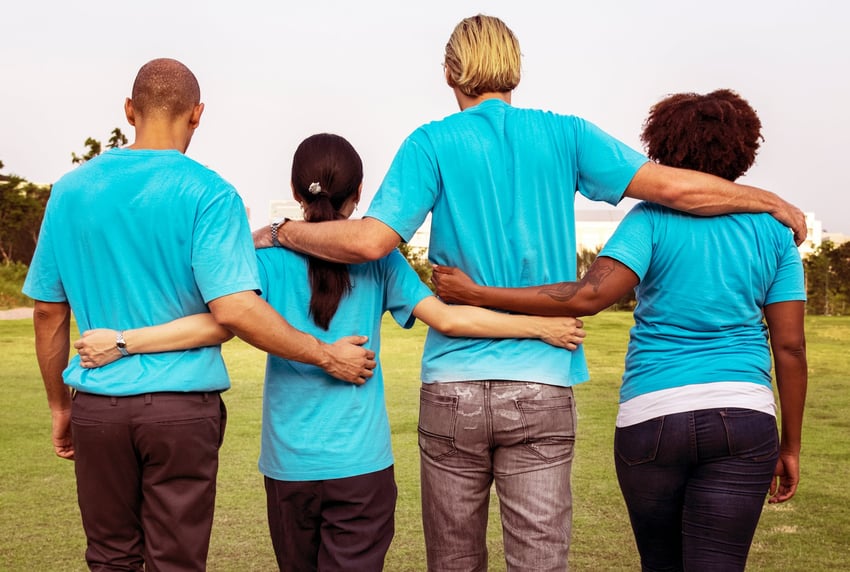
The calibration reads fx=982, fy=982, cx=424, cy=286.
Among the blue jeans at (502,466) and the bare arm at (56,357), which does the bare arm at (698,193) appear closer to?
the blue jeans at (502,466)

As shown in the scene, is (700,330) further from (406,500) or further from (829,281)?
(829,281)

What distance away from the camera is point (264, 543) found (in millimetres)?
4688

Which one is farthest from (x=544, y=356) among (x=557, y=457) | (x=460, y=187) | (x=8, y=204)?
(x=8, y=204)

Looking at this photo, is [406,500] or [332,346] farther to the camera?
[406,500]

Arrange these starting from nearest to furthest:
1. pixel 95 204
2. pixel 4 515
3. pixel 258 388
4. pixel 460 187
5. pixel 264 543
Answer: pixel 95 204
pixel 460 187
pixel 264 543
pixel 4 515
pixel 258 388

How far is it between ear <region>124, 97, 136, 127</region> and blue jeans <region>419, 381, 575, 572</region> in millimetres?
1031

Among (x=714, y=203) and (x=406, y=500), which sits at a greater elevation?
(x=714, y=203)

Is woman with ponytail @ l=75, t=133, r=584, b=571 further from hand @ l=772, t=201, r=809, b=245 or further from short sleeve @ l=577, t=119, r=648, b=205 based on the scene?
hand @ l=772, t=201, r=809, b=245

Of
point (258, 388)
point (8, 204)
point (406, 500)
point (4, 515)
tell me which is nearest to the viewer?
point (4, 515)

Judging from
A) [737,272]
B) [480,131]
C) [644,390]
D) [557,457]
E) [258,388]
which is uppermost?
[480,131]

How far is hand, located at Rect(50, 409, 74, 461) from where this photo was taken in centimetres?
274

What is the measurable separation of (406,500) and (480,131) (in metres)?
3.43

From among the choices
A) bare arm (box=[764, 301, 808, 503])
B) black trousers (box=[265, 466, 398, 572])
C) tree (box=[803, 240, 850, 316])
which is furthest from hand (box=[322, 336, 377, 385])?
tree (box=[803, 240, 850, 316])

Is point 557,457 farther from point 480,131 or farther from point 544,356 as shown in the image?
point 480,131
